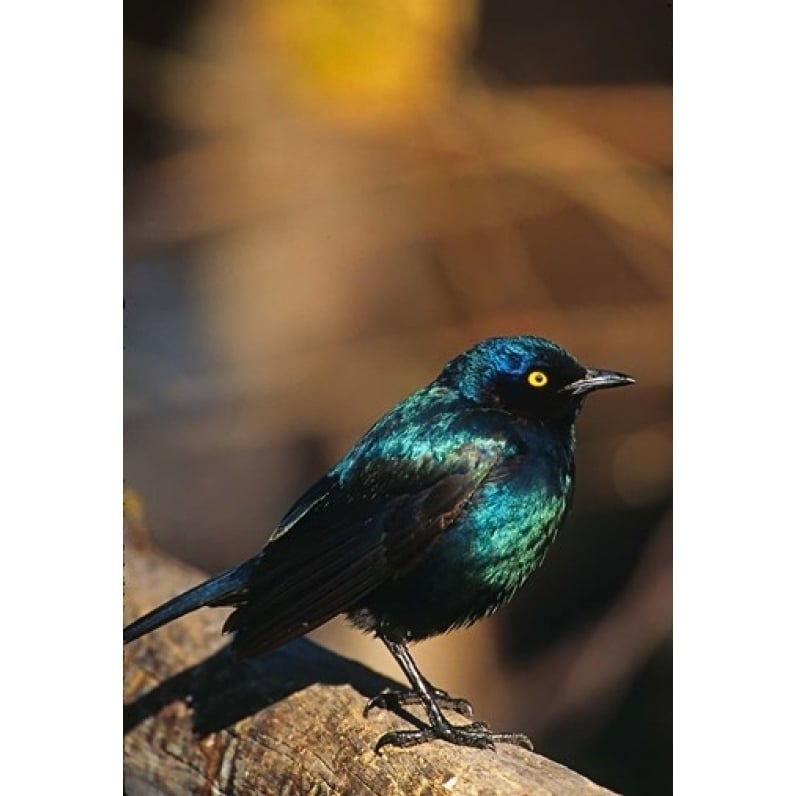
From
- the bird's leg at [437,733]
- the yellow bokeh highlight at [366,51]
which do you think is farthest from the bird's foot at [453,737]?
the yellow bokeh highlight at [366,51]

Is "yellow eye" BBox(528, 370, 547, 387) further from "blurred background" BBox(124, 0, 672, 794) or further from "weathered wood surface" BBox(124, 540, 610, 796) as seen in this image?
"weathered wood surface" BBox(124, 540, 610, 796)

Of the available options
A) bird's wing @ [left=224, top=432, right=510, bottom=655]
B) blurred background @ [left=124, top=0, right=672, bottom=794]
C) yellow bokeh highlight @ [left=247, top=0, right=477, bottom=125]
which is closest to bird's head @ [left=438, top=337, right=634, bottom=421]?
bird's wing @ [left=224, top=432, right=510, bottom=655]

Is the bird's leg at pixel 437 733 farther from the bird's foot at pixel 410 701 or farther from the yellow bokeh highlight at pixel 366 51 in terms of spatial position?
the yellow bokeh highlight at pixel 366 51

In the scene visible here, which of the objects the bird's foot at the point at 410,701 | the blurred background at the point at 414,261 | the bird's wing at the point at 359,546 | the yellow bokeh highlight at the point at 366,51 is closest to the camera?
the bird's wing at the point at 359,546

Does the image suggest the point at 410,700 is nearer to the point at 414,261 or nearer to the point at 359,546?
the point at 359,546

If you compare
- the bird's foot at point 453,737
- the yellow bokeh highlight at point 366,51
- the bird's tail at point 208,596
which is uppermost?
the yellow bokeh highlight at point 366,51
